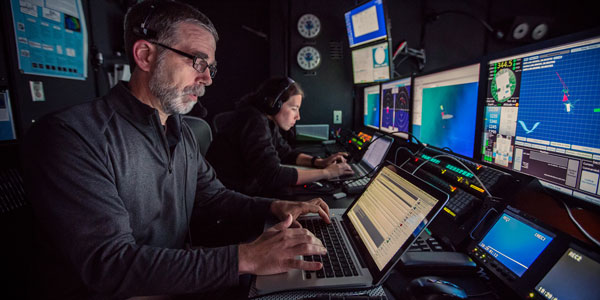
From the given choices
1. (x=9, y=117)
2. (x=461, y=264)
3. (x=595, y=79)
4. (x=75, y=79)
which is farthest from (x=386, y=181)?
(x=75, y=79)

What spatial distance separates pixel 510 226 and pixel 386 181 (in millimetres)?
322

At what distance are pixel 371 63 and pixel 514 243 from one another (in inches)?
90.9

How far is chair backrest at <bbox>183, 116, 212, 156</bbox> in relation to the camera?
1613 mm

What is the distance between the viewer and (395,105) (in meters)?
1.76

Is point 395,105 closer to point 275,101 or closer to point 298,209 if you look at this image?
point 275,101

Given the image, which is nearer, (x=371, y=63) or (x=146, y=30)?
(x=146, y=30)

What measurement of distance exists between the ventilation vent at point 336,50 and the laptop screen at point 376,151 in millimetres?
1636

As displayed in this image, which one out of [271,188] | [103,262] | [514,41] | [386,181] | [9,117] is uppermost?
[514,41]

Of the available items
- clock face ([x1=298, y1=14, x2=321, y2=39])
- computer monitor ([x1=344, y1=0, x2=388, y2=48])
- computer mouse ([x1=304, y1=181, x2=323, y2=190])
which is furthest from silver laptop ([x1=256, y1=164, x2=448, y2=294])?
clock face ([x1=298, y1=14, x2=321, y2=39])

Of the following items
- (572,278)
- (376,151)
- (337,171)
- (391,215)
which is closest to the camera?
(572,278)

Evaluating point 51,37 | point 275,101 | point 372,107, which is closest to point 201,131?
Answer: point 275,101

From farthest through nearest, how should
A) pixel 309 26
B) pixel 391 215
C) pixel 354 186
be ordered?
1. pixel 309 26
2. pixel 354 186
3. pixel 391 215

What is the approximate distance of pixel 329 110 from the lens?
10.6ft

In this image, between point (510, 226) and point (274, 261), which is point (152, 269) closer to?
point (274, 261)
